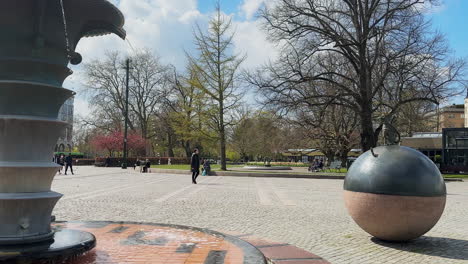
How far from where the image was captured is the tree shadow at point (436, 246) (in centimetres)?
608

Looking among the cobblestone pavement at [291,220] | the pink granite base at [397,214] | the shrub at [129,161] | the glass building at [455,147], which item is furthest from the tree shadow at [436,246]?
the shrub at [129,161]

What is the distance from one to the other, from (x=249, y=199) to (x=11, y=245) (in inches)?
386

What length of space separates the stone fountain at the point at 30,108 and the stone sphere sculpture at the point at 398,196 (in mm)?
4667

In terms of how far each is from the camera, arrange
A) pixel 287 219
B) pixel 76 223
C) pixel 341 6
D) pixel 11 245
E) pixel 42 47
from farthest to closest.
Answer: pixel 341 6
pixel 287 219
pixel 76 223
pixel 42 47
pixel 11 245

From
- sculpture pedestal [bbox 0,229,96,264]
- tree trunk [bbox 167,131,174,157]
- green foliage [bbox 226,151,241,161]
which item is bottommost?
sculpture pedestal [bbox 0,229,96,264]

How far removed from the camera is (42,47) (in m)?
4.51

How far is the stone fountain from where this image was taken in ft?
14.0

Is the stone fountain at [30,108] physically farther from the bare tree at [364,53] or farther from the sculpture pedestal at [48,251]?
the bare tree at [364,53]

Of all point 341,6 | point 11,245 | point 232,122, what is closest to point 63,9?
point 11,245

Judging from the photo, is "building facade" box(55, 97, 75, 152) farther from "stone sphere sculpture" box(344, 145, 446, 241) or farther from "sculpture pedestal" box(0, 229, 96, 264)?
"stone sphere sculpture" box(344, 145, 446, 241)

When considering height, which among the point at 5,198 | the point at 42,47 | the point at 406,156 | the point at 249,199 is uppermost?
the point at 42,47

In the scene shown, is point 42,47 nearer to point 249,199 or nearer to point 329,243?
point 329,243

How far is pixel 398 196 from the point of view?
625 centimetres

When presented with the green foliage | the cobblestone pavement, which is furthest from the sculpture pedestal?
the green foliage
